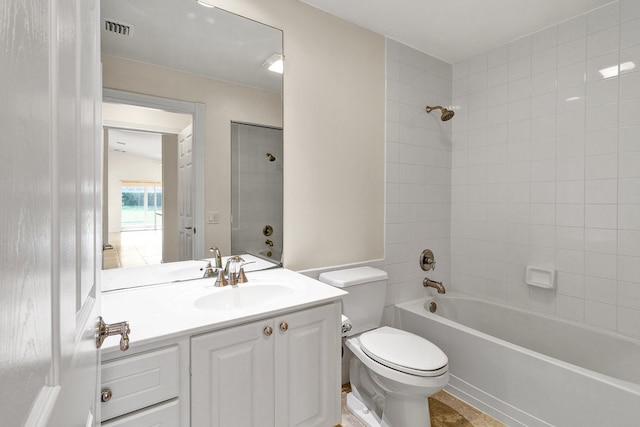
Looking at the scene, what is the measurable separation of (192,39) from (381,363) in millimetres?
1862

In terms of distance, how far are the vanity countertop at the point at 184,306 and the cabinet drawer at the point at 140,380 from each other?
57 millimetres

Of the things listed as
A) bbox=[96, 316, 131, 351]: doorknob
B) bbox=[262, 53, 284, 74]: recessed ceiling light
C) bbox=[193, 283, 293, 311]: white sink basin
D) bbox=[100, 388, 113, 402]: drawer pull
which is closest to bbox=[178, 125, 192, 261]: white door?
bbox=[193, 283, 293, 311]: white sink basin

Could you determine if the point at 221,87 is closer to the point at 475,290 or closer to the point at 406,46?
the point at 406,46

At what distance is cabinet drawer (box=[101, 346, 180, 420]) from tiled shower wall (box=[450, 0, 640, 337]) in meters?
1.71

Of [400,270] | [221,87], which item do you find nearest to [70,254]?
[221,87]

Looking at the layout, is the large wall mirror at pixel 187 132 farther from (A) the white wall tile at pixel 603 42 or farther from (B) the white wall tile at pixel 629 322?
(B) the white wall tile at pixel 629 322

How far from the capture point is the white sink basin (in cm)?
145

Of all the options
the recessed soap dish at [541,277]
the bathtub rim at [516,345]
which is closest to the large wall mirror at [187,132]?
the bathtub rim at [516,345]

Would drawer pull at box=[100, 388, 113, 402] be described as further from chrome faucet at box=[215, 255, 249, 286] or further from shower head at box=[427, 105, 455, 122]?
shower head at box=[427, 105, 455, 122]

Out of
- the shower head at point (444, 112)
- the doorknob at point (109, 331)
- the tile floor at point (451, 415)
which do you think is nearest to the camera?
the doorknob at point (109, 331)

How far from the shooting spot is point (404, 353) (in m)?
1.55

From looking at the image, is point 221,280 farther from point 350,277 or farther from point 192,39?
point 192,39

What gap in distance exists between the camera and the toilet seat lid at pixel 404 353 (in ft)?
4.73

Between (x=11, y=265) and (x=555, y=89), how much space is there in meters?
2.78
